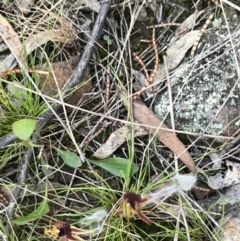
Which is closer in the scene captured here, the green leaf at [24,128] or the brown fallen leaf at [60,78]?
the green leaf at [24,128]

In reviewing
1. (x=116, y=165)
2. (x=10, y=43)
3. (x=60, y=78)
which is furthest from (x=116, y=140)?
(x=10, y=43)

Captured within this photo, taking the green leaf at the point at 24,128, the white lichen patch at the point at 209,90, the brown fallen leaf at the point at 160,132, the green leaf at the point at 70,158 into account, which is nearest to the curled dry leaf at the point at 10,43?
the green leaf at the point at 24,128

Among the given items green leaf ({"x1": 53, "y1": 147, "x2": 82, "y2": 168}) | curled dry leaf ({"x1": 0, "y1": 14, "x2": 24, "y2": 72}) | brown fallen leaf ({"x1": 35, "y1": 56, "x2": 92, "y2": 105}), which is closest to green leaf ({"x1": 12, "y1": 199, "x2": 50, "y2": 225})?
green leaf ({"x1": 53, "y1": 147, "x2": 82, "y2": 168})

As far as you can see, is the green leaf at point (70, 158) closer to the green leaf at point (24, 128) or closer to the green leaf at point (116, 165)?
the green leaf at point (116, 165)

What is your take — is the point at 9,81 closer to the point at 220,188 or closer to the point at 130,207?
the point at 130,207

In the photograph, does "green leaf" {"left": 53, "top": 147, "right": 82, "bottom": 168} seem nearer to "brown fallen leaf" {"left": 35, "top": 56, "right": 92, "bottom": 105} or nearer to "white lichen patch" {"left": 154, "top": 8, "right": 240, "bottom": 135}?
"brown fallen leaf" {"left": 35, "top": 56, "right": 92, "bottom": 105}

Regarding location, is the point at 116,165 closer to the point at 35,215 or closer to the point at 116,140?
the point at 116,140

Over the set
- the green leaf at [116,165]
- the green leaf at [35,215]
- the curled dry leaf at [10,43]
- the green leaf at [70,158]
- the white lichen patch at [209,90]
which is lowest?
the green leaf at [35,215]
